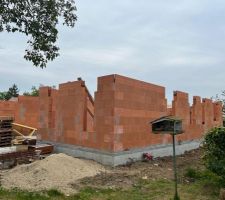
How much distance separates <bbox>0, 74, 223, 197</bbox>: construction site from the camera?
990cm

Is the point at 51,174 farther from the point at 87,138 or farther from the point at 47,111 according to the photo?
the point at 47,111

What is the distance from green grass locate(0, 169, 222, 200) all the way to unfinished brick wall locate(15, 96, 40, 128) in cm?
1143

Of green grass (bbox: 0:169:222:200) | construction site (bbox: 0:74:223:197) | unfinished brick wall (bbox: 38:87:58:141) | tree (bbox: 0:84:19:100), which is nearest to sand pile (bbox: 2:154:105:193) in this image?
construction site (bbox: 0:74:223:197)

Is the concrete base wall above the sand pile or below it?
above

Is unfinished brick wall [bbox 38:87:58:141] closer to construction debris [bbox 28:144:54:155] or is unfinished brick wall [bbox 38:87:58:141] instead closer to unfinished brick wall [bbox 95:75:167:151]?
construction debris [bbox 28:144:54:155]

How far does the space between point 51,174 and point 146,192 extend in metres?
2.69

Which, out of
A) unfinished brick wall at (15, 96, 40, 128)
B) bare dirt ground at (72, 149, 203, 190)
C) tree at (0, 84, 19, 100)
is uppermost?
tree at (0, 84, 19, 100)

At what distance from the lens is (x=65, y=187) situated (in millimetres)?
8672

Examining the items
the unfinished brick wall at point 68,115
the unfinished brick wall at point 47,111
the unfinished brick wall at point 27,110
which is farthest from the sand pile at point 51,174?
the unfinished brick wall at point 27,110

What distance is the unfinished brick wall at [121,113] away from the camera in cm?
1168

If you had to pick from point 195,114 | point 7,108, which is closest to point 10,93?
point 7,108

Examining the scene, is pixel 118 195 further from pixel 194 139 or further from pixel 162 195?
pixel 194 139

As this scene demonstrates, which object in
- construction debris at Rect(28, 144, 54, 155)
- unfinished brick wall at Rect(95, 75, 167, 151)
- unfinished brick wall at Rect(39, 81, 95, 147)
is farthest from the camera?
construction debris at Rect(28, 144, 54, 155)

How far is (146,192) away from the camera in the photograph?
866cm
